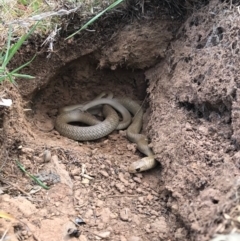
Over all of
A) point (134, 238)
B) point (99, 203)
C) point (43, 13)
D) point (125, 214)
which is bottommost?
point (134, 238)

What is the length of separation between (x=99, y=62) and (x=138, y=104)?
22.7 inches

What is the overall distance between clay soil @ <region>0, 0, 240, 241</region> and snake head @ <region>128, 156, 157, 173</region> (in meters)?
0.05

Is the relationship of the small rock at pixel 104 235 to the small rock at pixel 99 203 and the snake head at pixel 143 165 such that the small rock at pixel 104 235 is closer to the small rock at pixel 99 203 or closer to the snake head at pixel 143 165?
the small rock at pixel 99 203

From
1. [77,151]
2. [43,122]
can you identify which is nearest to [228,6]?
[77,151]

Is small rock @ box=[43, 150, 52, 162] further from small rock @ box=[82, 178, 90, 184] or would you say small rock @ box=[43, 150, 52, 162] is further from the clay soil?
small rock @ box=[82, 178, 90, 184]

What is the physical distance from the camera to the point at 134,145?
12.6 feet

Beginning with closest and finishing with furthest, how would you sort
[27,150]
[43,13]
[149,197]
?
1. [149,197]
2. [27,150]
3. [43,13]

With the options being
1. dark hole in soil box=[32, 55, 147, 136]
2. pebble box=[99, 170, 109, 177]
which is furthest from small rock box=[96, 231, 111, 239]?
dark hole in soil box=[32, 55, 147, 136]

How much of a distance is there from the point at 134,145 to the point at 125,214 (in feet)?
3.09

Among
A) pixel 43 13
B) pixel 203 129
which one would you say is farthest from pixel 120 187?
pixel 43 13

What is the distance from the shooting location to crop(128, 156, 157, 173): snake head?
342 cm

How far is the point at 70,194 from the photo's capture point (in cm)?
309

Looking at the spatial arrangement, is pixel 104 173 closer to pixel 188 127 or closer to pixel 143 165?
pixel 143 165

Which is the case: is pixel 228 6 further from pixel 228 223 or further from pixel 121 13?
pixel 228 223
